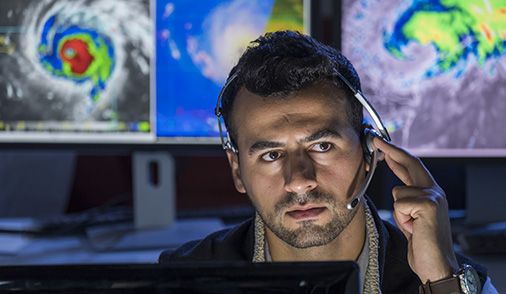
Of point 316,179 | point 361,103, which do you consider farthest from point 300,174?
point 361,103

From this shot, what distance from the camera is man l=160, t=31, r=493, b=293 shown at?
1174 millimetres

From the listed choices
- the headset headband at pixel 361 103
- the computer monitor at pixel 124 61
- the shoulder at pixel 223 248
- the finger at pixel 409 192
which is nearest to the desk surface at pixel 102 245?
the computer monitor at pixel 124 61

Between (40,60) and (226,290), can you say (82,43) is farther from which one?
(226,290)

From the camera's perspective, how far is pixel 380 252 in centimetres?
125

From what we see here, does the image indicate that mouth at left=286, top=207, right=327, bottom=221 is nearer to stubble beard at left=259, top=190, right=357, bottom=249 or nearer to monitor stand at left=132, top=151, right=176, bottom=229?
stubble beard at left=259, top=190, right=357, bottom=249

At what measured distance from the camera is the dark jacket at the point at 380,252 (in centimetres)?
124

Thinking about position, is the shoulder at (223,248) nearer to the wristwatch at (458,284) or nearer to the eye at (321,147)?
the eye at (321,147)

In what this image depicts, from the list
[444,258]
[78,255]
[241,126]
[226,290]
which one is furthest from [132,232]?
[226,290]

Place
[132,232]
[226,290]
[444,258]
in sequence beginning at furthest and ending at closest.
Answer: [132,232] → [444,258] → [226,290]

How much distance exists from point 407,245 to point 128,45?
794mm

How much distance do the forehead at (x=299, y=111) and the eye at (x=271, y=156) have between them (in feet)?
0.09

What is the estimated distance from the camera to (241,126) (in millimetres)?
1295

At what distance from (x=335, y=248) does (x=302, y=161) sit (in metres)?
0.14

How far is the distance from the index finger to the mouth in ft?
0.37
